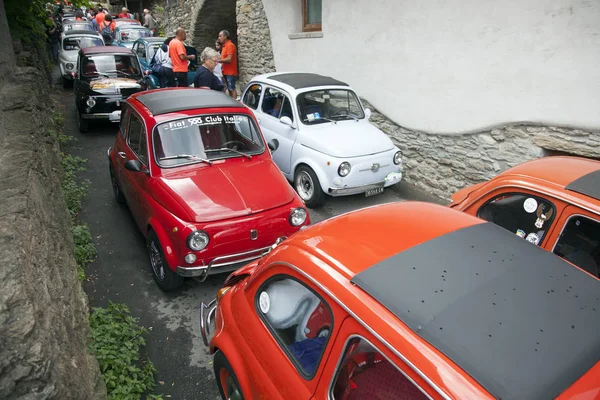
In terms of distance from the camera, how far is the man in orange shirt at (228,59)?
10.6 meters

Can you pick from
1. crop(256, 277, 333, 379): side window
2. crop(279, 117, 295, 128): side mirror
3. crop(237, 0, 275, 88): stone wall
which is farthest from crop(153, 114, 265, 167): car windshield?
crop(237, 0, 275, 88): stone wall

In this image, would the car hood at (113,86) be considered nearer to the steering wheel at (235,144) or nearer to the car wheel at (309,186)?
the car wheel at (309,186)

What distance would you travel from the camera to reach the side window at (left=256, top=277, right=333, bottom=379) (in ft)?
6.53

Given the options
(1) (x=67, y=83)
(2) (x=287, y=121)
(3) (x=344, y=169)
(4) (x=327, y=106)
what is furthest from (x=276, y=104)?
(1) (x=67, y=83)

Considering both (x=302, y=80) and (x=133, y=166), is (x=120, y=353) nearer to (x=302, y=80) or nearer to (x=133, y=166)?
(x=133, y=166)

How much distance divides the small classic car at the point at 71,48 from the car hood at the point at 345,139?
9.73 meters

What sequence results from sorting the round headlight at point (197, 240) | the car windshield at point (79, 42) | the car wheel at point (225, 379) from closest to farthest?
the car wheel at point (225, 379)
the round headlight at point (197, 240)
the car windshield at point (79, 42)

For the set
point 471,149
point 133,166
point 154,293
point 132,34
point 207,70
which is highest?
point 132,34

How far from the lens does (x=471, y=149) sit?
644cm

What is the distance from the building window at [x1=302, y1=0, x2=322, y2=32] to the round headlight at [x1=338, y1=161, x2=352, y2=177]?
511 centimetres

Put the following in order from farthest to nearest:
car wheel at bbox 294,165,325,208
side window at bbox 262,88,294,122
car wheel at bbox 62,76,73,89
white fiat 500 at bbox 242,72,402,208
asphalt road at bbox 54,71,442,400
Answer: car wheel at bbox 62,76,73,89 < side window at bbox 262,88,294,122 < car wheel at bbox 294,165,325,208 < white fiat 500 at bbox 242,72,402,208 < asphalt road at bbox 54,71,442,400

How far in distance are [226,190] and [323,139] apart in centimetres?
250

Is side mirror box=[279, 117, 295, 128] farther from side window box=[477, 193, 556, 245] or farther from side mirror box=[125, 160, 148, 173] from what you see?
side window box=[477, 193, 556, 245]

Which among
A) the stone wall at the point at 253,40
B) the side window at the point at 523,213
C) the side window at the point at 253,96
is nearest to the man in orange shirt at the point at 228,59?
the stone wall at the point at 253,40
